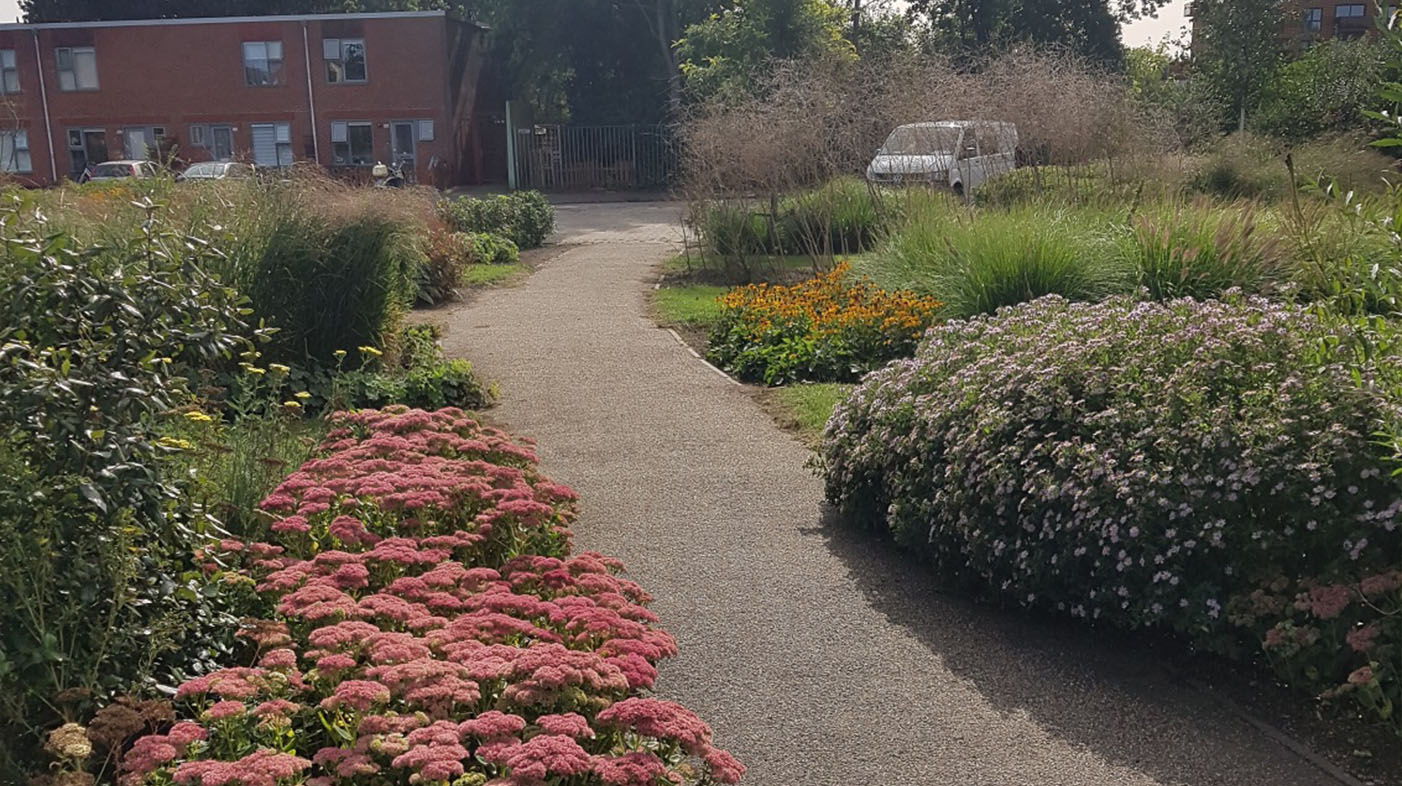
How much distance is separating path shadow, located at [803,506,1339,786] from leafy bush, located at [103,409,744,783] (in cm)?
125

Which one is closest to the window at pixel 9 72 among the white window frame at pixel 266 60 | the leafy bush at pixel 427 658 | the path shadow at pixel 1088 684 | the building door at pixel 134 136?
the building door at pixel 134 136

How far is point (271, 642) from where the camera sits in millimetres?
3746

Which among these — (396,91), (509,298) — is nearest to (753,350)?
(509,298)

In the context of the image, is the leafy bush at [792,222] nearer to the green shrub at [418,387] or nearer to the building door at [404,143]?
the green shrub at [418,387]

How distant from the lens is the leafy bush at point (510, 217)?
808 inches

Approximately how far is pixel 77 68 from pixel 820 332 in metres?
38.5

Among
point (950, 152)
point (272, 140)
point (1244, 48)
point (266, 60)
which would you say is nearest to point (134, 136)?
point (272, 140)

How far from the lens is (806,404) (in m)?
8.84

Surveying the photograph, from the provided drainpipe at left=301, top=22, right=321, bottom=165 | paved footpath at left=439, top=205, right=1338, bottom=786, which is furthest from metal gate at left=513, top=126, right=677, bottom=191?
paved footpath at left=439, top=205, right=1338, bottom=786

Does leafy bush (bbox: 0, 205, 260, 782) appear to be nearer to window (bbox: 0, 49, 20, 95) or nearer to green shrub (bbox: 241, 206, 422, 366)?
green shrub (bbox: 241, 206, 422, 366)

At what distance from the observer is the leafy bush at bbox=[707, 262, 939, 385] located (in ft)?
32.1

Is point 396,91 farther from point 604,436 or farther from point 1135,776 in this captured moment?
point 1135,776

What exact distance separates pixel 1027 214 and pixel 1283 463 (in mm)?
6776

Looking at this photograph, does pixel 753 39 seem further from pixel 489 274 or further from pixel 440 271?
pixel 440 271
